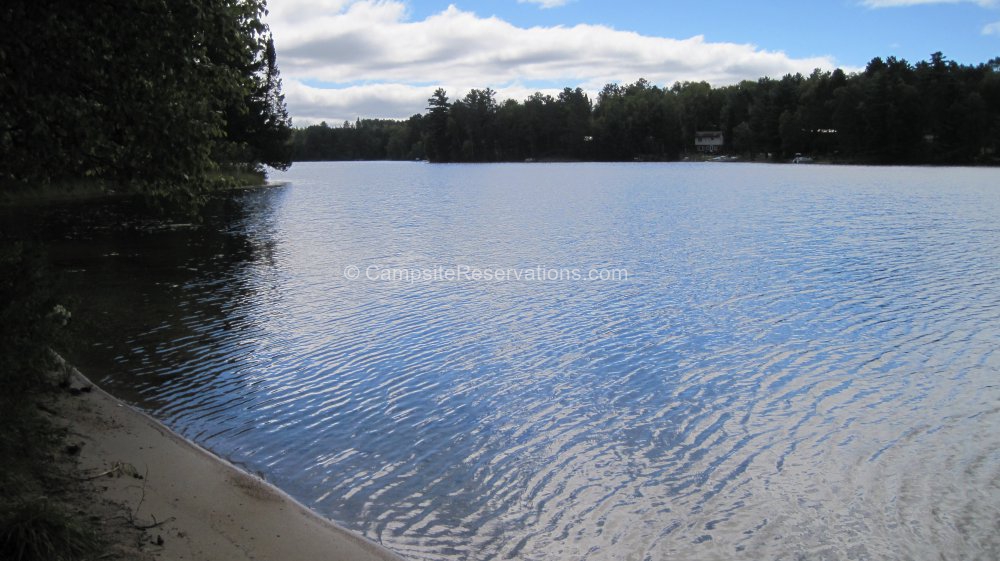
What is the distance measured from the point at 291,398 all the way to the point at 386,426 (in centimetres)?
200

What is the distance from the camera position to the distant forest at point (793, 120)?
372 feet

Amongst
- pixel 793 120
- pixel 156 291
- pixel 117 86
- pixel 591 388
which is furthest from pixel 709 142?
pixel 117 86

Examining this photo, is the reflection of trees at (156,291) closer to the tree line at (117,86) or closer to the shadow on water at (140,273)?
the shadow on water at (140,273)

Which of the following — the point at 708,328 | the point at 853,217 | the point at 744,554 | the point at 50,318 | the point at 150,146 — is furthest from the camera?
the point at 853,217

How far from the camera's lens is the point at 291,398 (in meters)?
11.3

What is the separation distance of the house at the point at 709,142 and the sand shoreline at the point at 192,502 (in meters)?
181

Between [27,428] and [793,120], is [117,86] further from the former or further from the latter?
[793,120]

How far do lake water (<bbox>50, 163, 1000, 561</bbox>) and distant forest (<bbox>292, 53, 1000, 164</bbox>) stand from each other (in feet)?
233

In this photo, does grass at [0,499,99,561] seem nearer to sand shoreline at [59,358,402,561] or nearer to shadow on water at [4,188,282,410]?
sand shoreline at [59,358,402,561]

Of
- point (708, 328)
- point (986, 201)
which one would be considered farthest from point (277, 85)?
point (708, 328)

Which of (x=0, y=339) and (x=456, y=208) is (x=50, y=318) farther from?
(x=456, y=208)

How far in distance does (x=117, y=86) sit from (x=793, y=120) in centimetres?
14831

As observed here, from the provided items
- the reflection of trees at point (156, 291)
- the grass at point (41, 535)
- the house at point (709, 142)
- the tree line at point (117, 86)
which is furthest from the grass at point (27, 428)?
the house at point (709, 142)

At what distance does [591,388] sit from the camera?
1190 centimetres
